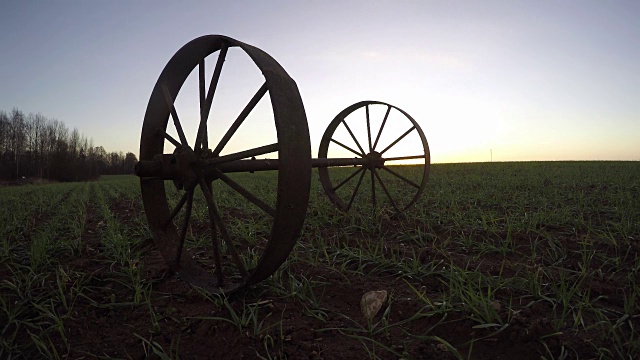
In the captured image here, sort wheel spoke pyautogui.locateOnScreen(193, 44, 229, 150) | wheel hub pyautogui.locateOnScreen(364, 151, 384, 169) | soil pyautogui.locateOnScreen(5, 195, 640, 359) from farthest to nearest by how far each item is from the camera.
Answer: wheel hub pyautogui.locateOnScreen(364, 151, 384, 169) < wheel spoke pyautogui.locateOnScreen(193, 44, 229, 150) < soil pyautogui.locateOnScreen(5, 195, 640, 359)

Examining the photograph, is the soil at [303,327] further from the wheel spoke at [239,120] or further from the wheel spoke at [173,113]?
the wheel spoke at [173,113]

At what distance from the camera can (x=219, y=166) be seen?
2523 mm

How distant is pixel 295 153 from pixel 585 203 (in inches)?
228

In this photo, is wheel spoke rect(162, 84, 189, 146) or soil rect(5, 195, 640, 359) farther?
wheel spoke rect(162, 84, 189, 146)

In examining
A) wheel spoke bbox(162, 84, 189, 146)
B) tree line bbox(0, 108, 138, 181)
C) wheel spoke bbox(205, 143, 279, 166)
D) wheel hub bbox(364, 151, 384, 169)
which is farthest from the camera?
tree line bbox(0, 108, 138, 181)

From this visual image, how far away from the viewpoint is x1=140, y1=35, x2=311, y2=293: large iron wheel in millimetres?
1941

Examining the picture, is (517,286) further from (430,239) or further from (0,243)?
(0,243)

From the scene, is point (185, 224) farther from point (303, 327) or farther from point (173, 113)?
point (303, 327)

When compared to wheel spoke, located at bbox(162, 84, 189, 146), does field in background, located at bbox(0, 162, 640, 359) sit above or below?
below

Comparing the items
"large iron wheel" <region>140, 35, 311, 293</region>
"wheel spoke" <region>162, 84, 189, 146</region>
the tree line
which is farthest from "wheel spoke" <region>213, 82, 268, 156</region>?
the tree line

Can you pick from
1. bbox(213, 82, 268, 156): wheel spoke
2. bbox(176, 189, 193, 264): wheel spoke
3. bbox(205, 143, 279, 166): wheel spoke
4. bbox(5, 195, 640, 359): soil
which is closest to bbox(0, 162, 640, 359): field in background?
bbox(5, 195, 640, 359): soil

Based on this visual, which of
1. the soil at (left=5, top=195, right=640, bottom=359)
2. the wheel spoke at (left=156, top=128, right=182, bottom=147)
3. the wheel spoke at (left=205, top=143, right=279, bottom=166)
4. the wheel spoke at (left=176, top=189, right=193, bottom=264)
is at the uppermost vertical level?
the wheel spoke at (left=156, top=128, right=182, bottom=147)

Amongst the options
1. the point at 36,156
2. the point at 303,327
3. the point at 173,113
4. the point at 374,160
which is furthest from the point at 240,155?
the point at 36,156

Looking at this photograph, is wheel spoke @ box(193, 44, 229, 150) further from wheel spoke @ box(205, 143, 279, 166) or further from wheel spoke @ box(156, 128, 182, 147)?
wheel spoke @ box(156, 128, 182, 147)
